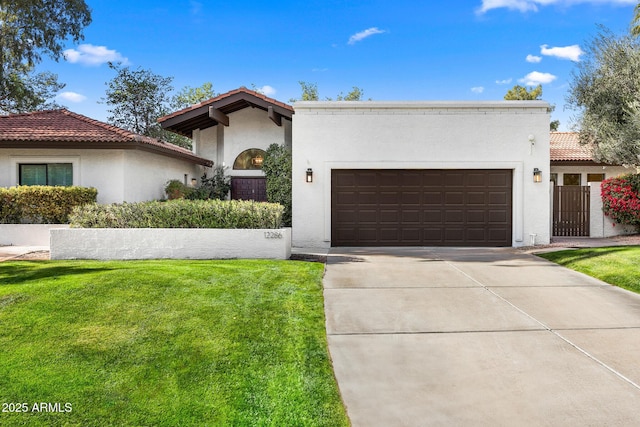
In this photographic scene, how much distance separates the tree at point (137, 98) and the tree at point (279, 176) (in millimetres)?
20193

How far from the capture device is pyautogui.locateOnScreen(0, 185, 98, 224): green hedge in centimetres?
1273

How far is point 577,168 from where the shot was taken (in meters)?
18.5

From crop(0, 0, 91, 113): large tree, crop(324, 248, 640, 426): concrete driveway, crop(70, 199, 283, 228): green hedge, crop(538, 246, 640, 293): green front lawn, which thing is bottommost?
crop(324, 248, 640, 426): concrete driveway

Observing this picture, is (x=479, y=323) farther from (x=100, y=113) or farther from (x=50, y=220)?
(x=100, y=113)

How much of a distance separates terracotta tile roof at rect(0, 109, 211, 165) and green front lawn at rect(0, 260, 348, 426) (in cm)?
676

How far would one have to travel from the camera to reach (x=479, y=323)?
568 centimetres

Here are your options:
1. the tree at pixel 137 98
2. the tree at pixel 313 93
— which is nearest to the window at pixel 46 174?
the tree at pixel 137 98

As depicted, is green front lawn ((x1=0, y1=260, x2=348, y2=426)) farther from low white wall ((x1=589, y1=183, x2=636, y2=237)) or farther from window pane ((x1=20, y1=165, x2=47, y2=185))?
low white wall ((x1=589, y1=183, x2=636, y2=237))

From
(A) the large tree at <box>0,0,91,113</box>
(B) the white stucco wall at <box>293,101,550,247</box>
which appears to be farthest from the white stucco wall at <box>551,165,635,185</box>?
(A) the large tree at <box>0,0,91,113</box>

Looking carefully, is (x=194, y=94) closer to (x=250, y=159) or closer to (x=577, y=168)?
(x=250, y=159)

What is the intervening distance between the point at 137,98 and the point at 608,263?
3225 centimetres

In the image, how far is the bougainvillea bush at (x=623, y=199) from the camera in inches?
567

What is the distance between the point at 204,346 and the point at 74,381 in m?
1.22

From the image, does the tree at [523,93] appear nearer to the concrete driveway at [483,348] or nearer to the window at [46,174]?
the concrete driveway at [483,348]
